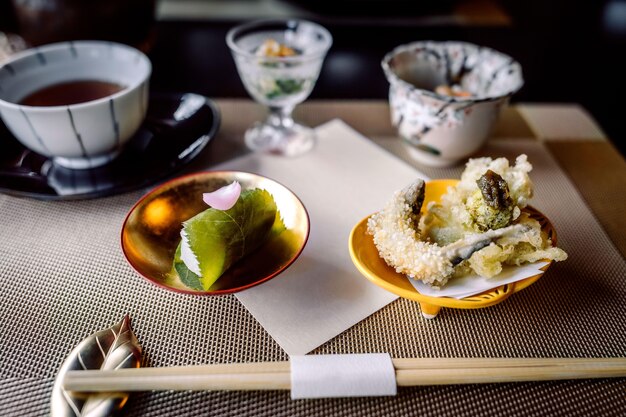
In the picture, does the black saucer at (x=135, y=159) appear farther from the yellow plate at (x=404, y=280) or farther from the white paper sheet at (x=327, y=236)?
the yellow plate at (x=404, y=280)

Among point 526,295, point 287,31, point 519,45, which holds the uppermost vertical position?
point 287,31

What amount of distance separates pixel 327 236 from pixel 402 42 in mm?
1090

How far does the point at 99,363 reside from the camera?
54cm

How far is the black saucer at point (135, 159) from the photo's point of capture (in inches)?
30.6

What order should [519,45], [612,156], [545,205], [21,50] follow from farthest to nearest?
1. [519,45]
2. [21,50]
3. [612,156]
4. [545,205]

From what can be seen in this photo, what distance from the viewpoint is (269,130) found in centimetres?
98

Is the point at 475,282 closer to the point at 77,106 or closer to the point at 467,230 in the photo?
the point at 467,230

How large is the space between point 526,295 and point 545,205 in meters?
0.22

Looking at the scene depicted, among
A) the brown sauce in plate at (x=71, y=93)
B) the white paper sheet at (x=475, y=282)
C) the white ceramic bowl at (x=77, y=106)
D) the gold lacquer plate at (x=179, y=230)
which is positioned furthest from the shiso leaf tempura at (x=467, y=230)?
the brown sauce in plate at (x=71, y=93)

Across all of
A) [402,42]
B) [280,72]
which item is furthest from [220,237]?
[402,42]

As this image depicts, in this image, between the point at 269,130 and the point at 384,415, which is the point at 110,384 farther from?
the point at 269,130

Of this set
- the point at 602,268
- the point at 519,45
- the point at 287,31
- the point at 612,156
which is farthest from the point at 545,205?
the point at 519,45

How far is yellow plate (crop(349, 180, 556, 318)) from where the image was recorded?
557 millimetres

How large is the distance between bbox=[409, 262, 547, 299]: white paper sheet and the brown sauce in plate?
624mm
